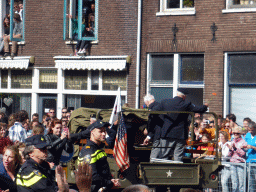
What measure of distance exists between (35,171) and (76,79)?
12639 mm

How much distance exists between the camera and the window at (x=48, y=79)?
18266 mm

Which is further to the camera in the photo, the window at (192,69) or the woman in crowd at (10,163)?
the window at (192,69)

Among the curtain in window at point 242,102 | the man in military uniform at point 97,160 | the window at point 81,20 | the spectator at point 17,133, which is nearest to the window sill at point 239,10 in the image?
the curtain in window at point 242,102

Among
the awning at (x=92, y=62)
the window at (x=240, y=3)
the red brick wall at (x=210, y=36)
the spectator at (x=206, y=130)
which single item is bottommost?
the spectator at (x=206, y=130)

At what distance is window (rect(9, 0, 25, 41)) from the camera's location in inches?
720

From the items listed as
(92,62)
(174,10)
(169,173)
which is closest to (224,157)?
(169,173)

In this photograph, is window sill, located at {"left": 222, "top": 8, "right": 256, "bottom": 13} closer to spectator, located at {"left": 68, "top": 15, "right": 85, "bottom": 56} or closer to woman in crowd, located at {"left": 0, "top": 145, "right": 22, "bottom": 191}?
spectator, located at {"left": 68, "top": 15, "right": 85, "bottom": 56}

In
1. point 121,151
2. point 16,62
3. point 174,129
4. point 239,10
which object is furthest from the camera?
point 16,62

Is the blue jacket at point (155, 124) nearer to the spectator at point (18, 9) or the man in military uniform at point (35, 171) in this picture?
the man in military uniform at point (35, 171)

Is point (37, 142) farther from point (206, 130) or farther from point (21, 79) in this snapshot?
point (21, 79)

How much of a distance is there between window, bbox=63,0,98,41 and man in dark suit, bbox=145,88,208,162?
8630 mm

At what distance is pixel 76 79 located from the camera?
17.8 metres

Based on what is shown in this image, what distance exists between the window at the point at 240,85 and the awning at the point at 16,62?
6.99 m

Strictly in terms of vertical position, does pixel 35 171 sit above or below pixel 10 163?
above
